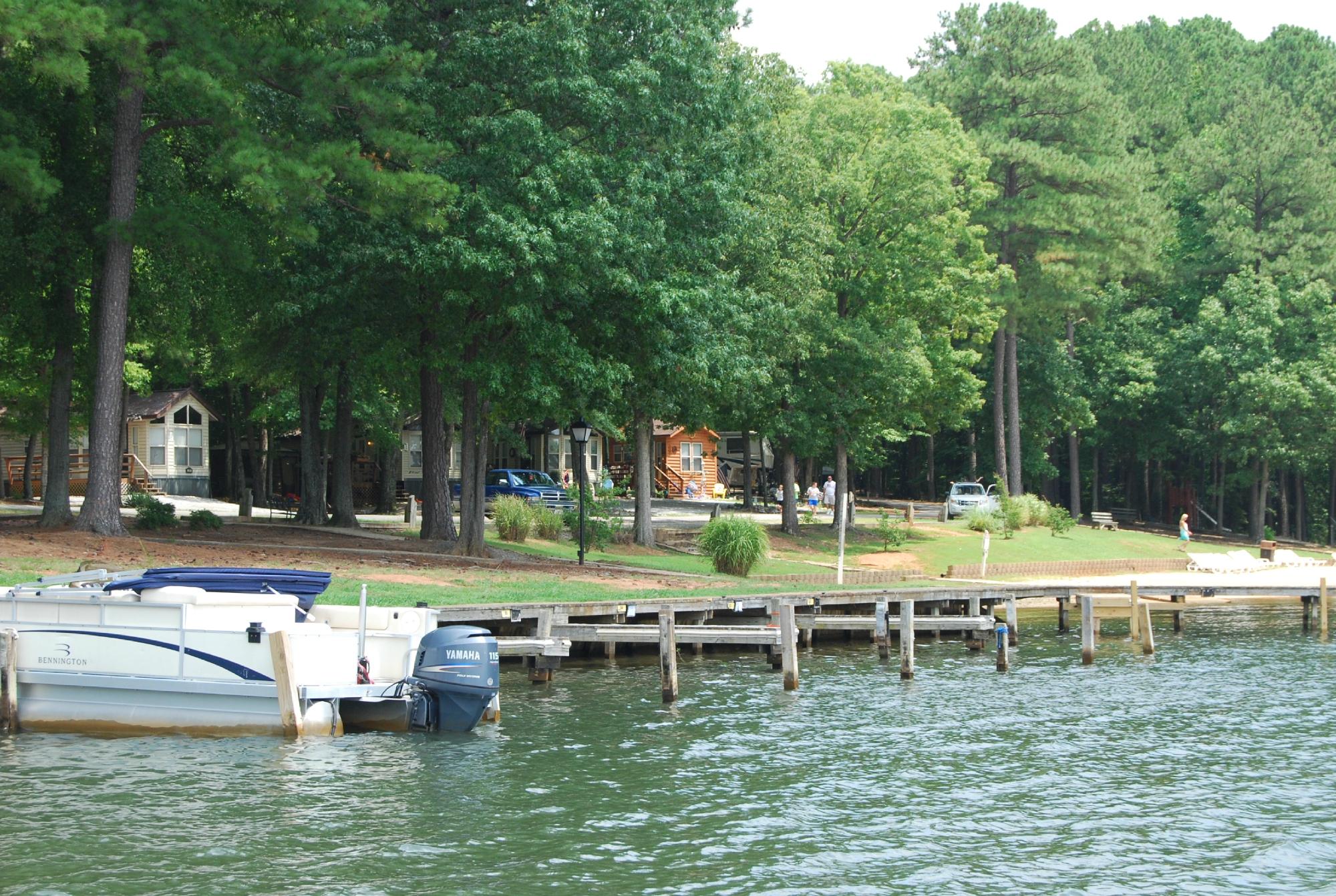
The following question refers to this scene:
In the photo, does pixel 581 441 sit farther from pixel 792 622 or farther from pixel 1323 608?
pixel 1323 608

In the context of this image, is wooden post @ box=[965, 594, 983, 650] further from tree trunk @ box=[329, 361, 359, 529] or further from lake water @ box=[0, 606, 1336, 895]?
tree trunk @ box=[329, 361, 359, 529]

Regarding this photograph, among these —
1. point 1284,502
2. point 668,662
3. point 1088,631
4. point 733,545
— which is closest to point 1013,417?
point 1284,502

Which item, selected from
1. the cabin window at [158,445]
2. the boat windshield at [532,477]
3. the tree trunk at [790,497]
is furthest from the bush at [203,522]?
the cabin window at [158,445]

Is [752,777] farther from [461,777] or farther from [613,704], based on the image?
[613,704]

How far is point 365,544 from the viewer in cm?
3525

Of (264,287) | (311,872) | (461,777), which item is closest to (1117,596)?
(264,287)

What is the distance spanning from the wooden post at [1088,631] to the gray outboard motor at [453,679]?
13.9 meters

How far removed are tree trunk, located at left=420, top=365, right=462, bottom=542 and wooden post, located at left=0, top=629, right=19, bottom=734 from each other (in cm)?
1713

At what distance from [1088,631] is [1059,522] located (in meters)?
26.1

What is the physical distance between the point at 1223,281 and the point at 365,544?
48.1 meters

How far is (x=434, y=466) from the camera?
36000mm

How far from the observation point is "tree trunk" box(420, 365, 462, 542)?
35938 mm

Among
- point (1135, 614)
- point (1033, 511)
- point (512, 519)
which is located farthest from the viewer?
point (1033, 511)

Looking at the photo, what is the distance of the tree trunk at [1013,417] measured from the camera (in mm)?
61375
